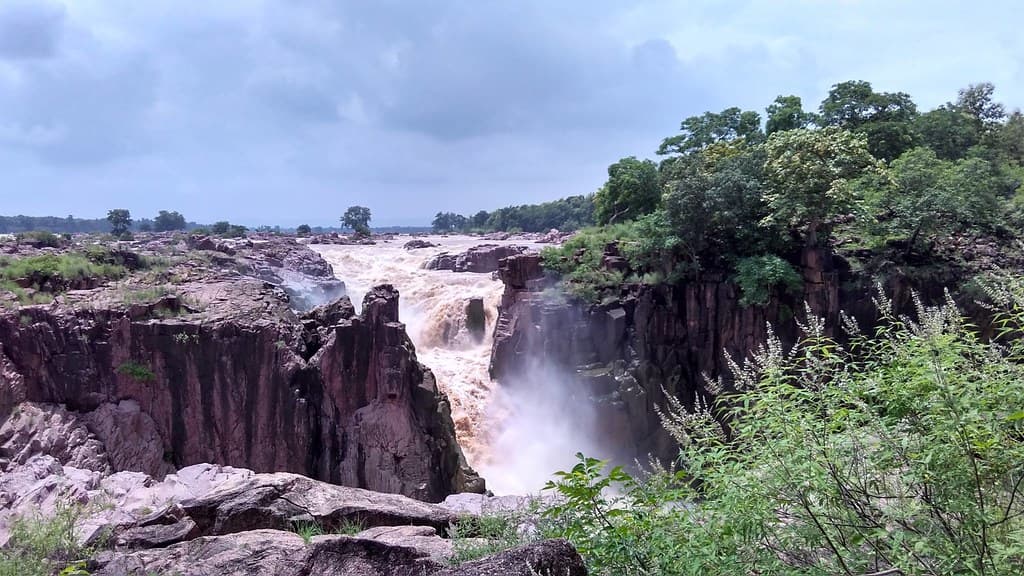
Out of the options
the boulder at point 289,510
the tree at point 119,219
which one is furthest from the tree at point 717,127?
the tree at point 119,219

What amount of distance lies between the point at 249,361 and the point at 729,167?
15827 mm

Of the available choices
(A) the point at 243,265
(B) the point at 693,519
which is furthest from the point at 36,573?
(A) the point at 243,265

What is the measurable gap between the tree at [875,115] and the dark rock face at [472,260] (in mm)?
16981

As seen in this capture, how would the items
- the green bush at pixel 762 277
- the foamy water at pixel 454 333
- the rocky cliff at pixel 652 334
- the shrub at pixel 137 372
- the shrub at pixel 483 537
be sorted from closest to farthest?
the shrub at pixel 483 537 < the shrub at pixel 137 372 < the green bush at pixel 762 277 < the rocky cliff at pixel 652 334 < the foamy water at pixel 454 333

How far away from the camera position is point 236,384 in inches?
496

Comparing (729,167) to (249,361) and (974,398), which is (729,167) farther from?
(974,398)

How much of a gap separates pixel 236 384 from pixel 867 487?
12.4m

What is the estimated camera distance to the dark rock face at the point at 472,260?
32.8m

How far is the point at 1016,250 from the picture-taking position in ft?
56.7

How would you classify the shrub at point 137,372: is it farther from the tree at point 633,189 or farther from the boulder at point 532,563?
the tree at point 633,189

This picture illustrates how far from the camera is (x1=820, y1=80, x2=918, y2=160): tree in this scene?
2364 cm

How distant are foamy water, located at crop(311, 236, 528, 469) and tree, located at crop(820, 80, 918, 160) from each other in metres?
16.9

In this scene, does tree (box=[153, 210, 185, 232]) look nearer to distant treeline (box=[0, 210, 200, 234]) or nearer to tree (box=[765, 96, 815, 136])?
distant treeline (box=[0, 210, 200, 234])

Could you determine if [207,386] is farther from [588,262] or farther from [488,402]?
[588,262]
